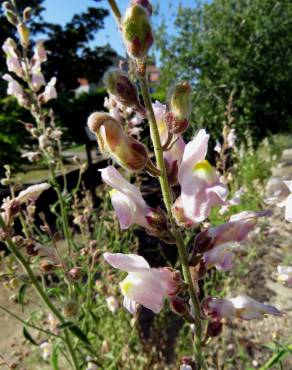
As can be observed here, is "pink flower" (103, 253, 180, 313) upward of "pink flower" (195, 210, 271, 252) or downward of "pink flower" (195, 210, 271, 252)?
downward

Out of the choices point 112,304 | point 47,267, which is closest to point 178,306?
point 47,267

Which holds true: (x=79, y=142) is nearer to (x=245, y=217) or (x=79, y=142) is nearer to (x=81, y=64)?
(x=81, y=64)

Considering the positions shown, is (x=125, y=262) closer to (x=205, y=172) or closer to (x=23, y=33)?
(x=205, y=172)

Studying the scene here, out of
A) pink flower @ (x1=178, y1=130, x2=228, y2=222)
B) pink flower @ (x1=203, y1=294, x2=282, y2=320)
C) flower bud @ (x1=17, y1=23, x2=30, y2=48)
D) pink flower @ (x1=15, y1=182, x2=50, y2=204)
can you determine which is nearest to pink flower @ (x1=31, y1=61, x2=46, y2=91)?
flower bud @ (x1=17, y1=23, x2=30, y2=48)

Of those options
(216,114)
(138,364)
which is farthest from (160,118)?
(216,114)

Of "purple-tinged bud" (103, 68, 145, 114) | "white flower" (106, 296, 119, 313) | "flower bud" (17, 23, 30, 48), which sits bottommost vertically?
"white flower" (106, 296, 119, 313)

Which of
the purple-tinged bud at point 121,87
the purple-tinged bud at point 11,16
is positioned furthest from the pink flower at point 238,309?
the purple-tinged bud at point 11,16

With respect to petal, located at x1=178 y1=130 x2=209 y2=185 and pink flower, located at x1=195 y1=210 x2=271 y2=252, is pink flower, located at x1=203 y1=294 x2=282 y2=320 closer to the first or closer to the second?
pink flower, located at x1=195 y1=210 x2=271 y2=252
